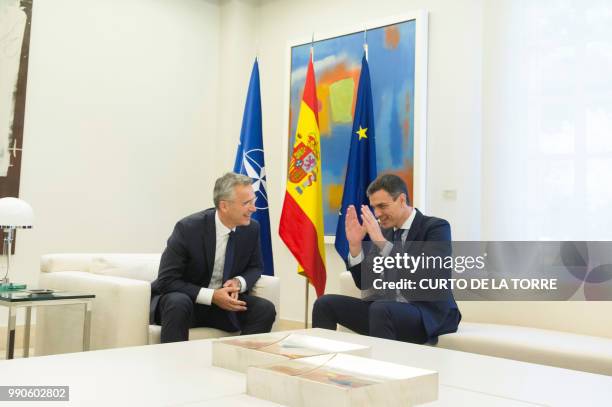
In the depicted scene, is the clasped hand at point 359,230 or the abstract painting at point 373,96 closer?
the clasped hand at point 359,230

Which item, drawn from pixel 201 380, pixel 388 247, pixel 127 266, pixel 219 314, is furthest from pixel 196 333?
pixel 201 380

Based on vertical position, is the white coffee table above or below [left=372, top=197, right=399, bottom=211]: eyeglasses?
below

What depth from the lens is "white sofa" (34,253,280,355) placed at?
273 cm

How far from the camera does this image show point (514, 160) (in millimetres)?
4012

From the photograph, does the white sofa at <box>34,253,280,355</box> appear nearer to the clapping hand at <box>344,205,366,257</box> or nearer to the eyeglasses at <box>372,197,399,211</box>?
the clapping hand at <box>344,205,366,257</box>

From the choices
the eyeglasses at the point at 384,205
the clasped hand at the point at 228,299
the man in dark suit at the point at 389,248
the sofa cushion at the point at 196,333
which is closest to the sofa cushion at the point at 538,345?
the man in dark suit at the point at 389,248

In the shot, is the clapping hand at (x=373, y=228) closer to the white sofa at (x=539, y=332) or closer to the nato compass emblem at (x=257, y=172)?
the white sofa at (x=539, y=332)

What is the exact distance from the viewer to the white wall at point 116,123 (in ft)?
14.9

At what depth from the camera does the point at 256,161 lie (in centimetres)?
459

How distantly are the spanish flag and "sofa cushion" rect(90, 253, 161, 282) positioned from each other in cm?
116

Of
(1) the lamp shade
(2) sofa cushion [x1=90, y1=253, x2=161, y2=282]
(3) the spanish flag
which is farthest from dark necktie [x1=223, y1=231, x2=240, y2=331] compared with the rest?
(3) the spanish flag

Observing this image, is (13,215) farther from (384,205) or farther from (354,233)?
(384,205)

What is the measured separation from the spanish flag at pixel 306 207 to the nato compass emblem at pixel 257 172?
243 mm

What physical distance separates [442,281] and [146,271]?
1.53 m
